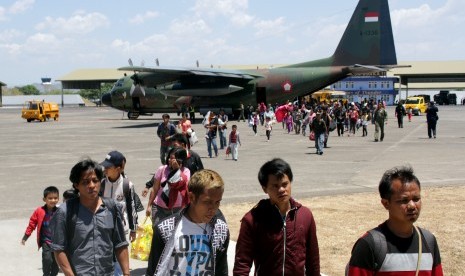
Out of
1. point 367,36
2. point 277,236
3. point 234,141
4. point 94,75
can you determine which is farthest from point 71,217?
point 94,75

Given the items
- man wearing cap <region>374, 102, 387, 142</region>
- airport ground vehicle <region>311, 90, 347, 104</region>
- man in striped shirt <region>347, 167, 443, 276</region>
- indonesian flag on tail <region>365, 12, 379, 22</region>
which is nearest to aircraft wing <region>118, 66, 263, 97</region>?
indonesian flag on tail <region>365, 12, 379, 22</region>

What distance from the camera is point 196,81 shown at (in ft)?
155

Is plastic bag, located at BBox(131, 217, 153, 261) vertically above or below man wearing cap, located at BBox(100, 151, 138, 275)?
below

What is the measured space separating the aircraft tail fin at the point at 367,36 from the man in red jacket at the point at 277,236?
44.5m

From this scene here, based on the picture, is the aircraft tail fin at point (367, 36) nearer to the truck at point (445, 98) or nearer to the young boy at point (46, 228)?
the truck at point (445, 98)

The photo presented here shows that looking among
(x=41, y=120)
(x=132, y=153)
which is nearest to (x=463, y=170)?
(x=132, y=153)

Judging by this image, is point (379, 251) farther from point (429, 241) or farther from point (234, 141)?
point (234, 141)

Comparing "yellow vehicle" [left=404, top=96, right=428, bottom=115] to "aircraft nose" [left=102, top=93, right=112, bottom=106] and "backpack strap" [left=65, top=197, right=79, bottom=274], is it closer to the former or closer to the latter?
"aircraft nose" [left=102, top=93, right=112, bottom=106]

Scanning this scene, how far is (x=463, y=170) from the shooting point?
1798cm

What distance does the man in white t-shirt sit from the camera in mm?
4047

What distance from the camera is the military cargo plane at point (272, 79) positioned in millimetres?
46688

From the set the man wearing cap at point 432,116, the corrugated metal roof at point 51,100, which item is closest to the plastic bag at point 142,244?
the man wearing cap at point 432,116

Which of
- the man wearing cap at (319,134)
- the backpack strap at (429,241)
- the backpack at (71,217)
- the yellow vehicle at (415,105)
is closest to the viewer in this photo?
the backpack strap at (429,241)

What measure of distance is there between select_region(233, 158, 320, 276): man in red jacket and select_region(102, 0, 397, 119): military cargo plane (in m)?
41.4
